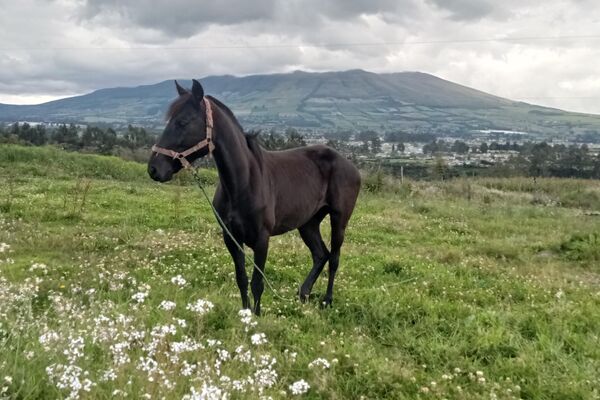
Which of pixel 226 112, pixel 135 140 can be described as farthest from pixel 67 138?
pixel 226 112

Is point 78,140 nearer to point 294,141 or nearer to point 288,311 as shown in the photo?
point 294,141

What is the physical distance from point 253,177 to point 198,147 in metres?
0.97

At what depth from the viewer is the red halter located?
618cm

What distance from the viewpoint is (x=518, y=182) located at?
37.7m

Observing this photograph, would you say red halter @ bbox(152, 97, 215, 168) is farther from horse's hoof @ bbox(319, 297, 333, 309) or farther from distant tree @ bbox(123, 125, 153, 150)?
distant tree @ bbox(123, 125, 153, 150)

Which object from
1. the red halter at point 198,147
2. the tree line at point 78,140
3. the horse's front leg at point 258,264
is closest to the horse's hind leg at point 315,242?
the horse's front leg at point 258,264

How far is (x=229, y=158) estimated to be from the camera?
22.5ft

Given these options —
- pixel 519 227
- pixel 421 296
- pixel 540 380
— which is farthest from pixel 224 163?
pixel 519 227

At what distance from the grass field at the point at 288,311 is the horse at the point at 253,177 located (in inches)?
32.4

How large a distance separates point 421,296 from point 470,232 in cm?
881

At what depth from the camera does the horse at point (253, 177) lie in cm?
637

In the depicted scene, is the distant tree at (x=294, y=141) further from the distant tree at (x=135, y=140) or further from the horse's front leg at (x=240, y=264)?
the horse's front leg at (x=240, y=264)

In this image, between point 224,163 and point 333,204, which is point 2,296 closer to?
point 224,163

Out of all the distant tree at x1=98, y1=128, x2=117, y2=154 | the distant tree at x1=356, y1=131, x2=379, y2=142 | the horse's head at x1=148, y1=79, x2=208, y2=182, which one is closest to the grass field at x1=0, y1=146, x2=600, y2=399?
the horse's head at x1=148, y1=79, x2=208, y2=182
